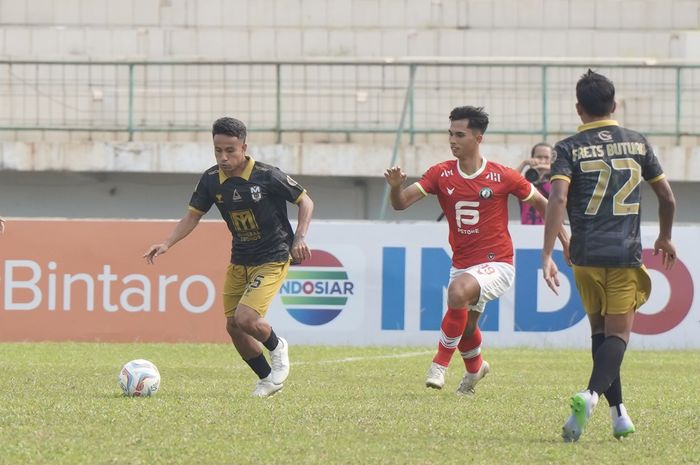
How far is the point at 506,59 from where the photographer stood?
78.1ft

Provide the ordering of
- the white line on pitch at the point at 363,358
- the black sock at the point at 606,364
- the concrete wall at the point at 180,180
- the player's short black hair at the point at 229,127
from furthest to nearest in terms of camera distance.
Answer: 1. the concrete wall at the point at 180,180
2. the white line on pitch at the point at 363,358
3. the player's short black hair at the point at 229,127
4. the black sock at the point at 606,364

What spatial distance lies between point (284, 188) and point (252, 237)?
410 millimetres

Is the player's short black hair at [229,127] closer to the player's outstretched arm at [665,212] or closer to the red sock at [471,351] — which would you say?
the red sock at [471,351]

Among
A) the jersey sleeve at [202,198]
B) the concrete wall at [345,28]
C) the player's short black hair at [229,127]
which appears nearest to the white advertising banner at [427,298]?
the jersey sleeve at [202,198]

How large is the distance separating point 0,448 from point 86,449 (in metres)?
0.40

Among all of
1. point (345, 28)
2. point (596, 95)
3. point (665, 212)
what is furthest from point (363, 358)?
point (345, 28)

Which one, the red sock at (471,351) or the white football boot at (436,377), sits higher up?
the red sock at (471,351)

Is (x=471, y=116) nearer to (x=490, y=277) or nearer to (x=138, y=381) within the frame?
(x=490, y=277)

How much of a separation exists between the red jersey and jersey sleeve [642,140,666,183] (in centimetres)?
300

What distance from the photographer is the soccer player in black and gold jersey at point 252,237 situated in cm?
979

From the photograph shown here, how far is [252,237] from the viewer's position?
1002 cm

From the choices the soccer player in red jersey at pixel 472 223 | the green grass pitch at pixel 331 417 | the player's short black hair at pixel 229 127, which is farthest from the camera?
the soccer player in red jersey at pixel 472 223

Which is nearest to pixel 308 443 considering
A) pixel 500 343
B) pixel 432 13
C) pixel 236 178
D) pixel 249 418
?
pixel 249 418

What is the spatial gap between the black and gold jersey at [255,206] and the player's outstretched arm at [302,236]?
73 mm
